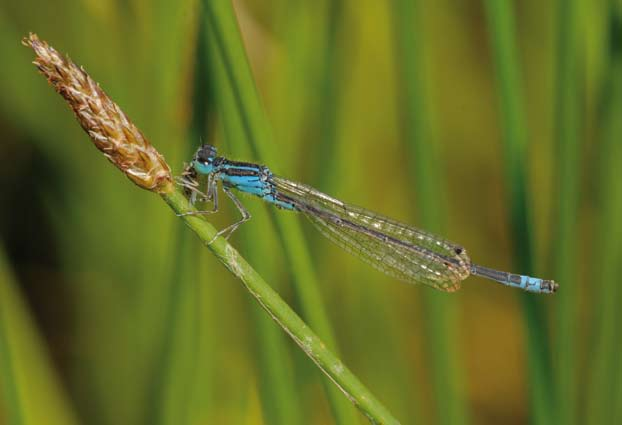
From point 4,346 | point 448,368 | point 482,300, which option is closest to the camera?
point 4,346

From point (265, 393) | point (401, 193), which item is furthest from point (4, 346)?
point (401, 193)

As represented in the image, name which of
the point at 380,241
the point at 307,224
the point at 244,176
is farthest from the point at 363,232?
the point at 244,176

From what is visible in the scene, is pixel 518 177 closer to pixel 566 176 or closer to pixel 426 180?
pixel 566 176

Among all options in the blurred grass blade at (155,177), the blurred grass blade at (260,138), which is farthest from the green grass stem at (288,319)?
the blurred grass blade at (260,138)

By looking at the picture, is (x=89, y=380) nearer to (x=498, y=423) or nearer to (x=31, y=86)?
(x=31, y=86)

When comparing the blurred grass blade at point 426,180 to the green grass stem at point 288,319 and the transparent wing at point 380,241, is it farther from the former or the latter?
the green grass stem at point 288,319
